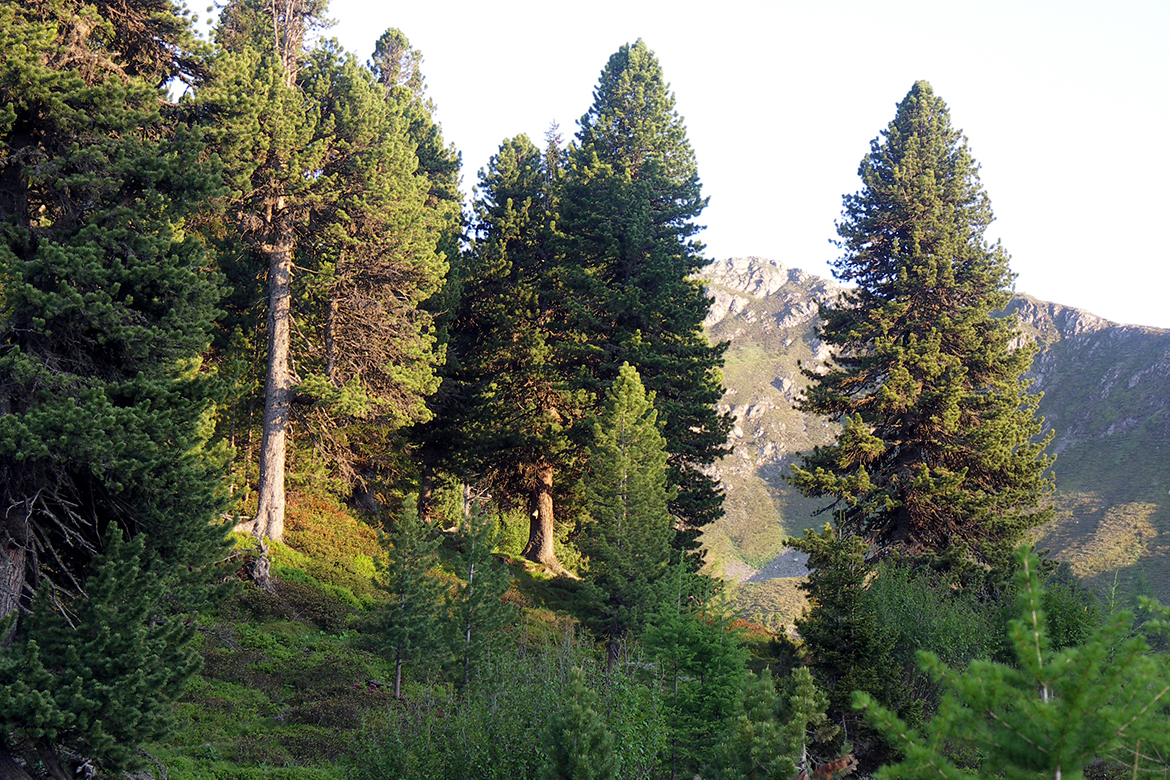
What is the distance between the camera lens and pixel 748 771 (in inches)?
390

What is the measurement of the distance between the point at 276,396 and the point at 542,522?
40.3ft

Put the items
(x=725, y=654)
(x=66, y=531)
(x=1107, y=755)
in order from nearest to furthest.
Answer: (x=1107, y=755) → (x=66, y=531) → (x=725, y=654)

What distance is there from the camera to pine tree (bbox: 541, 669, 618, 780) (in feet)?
27.3

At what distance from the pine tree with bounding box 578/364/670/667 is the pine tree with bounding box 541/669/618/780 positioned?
35.3 ft

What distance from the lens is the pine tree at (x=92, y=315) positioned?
9.25 meters

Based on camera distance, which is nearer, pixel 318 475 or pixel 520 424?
pixel 318 475

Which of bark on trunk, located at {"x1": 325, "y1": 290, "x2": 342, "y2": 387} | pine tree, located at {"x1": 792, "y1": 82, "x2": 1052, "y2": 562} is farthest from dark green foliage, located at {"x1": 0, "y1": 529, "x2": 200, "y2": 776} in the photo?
pine tree, located at {"x1": 792, "y1": 82, "x2": 1052, "y2": 562}

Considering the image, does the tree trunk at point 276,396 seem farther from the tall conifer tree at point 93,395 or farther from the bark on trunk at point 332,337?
the tall conifer tree at point 93,395

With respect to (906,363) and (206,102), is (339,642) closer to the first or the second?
(206,102)

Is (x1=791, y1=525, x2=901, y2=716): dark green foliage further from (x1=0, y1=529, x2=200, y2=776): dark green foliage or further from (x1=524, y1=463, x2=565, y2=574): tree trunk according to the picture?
(x1=524, y1=463, x2=565, y2=574): tree trunk

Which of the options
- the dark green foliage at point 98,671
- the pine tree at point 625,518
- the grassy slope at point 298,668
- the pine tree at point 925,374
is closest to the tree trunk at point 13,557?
the dark green foliage at point 98,671

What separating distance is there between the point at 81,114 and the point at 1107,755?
493 inches

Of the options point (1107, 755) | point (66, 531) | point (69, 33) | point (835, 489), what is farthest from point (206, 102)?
point (835, 489)

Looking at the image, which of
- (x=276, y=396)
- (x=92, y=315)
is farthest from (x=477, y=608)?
(x=276, y=396)
